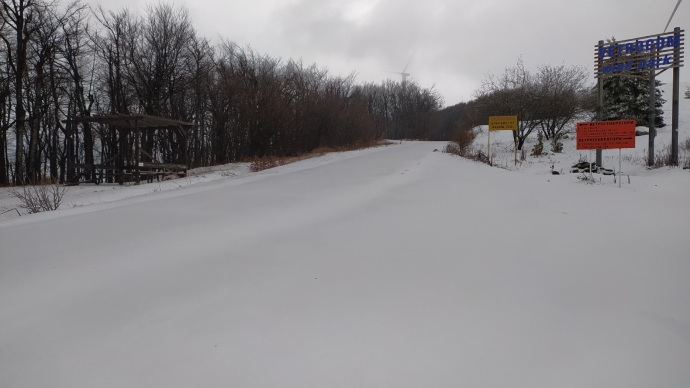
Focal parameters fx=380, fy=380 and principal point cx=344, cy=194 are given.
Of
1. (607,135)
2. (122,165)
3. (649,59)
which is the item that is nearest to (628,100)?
(649,59)

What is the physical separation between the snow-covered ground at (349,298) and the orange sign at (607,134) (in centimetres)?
363

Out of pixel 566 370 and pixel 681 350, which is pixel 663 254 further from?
pixel 566 370

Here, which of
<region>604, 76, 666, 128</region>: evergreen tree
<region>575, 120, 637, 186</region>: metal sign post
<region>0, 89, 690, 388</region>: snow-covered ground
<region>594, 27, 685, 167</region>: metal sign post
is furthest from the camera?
<region>604, 76, 666, 128</region>: evergreen tree

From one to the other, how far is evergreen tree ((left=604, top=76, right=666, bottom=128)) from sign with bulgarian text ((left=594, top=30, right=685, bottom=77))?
9866mm

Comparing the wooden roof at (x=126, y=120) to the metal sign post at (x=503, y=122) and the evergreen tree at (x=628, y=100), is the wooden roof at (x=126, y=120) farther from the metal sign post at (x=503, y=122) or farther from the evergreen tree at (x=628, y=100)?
the evergreen tree at (x=628, y=100)

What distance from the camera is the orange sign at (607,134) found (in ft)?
28.3

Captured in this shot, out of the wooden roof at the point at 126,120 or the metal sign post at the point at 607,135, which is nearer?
the metal sign post at the point at 607,135

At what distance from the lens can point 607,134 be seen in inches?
351

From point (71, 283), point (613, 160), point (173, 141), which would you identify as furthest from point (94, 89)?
point (613, 160)

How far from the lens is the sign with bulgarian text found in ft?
40.8

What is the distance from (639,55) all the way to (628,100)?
1062cm

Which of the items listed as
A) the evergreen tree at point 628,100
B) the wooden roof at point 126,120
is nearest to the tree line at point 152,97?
the wooden roof at point 126,120

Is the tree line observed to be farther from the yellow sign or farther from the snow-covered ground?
the snow-covered ground

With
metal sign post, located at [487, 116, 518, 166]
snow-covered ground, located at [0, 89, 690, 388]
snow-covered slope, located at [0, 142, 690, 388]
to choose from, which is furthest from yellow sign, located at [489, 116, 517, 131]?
snow-covered slope, located at [0, 142, 690, 388]
